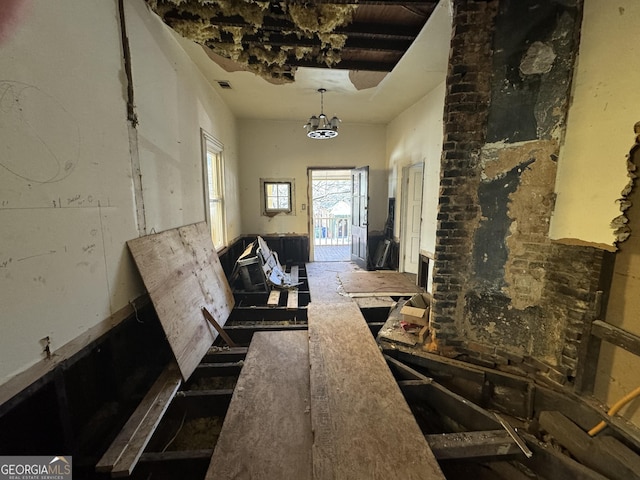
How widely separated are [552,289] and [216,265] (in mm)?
3352

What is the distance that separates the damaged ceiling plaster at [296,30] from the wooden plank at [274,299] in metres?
2.77

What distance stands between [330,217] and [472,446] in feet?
27.0

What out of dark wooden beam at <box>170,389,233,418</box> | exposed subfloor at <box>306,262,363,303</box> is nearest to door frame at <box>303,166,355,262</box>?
exposed subfloor at <box>306,262,363,303</box>

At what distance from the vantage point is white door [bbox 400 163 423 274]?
14.8 feet

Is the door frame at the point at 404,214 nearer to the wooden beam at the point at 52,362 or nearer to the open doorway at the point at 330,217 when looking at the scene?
the open doorway at the point at 330,217

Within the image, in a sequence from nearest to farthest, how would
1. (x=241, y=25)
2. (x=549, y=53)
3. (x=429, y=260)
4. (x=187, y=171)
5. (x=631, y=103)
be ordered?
(x=631, y=103), (x=549, y=53), (x=241, y=25), (x=187, y=171), (x=429, y=260)

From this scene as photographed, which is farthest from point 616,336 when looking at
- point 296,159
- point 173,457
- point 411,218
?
point 296,159

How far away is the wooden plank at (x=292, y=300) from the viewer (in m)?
3.39

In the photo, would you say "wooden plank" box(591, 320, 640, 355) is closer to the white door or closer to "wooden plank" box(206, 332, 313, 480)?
"wooden plank" box(206, 332, 313, 480)

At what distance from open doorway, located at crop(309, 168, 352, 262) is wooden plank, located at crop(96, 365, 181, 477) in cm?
430

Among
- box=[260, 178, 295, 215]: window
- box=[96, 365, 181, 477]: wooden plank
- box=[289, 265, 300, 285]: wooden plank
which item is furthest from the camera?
box=[260, 178, 295, 215]: window

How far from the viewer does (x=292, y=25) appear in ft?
7.84

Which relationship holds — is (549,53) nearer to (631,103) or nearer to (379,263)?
(631,103)

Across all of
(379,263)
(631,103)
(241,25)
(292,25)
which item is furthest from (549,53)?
(379,263)
